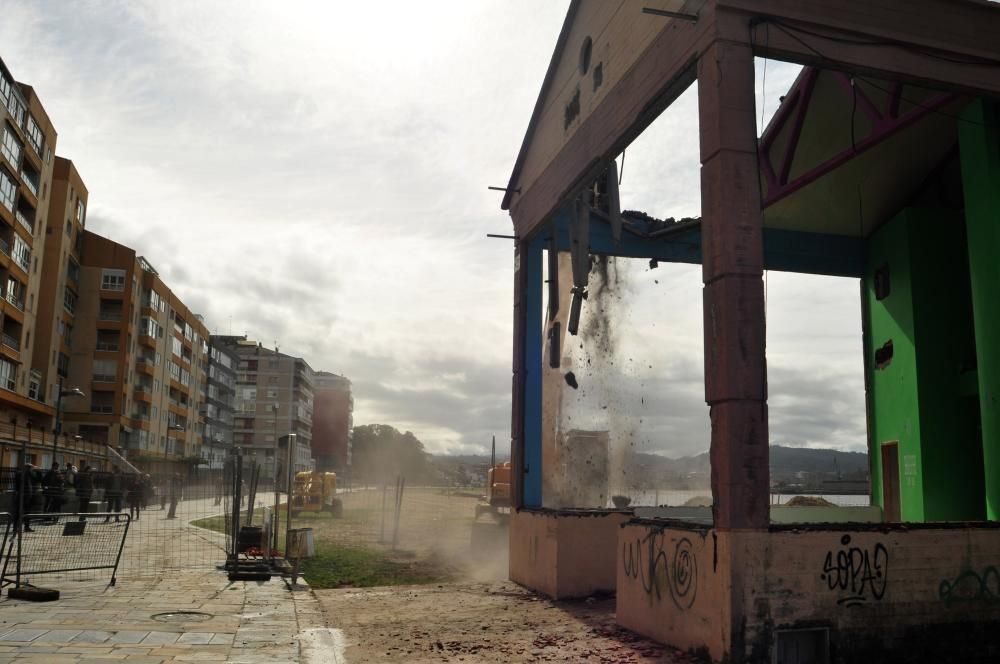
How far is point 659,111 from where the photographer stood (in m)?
11.5

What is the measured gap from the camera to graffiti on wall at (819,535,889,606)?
8.36 meters

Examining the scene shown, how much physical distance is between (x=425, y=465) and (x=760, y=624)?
15990cm

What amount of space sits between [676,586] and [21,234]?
53165 millimetres

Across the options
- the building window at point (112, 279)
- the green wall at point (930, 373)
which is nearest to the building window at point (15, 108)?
the building window at point (112, 279)

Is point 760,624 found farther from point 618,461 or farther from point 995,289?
point 618,461

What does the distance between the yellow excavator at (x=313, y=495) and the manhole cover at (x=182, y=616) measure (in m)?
31.0

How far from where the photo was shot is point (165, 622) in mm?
9594

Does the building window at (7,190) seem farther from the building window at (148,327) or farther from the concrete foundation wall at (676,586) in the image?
the concrete foundation wall at (676,586)

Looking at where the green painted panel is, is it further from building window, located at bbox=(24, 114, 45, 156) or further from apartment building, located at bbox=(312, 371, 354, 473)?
apartment building, located at bbox=(312, 371, 354, 473)

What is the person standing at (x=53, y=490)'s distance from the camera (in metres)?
22.6

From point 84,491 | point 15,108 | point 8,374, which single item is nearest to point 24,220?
point 15,108

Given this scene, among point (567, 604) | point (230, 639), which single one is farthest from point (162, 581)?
point (567, 604)

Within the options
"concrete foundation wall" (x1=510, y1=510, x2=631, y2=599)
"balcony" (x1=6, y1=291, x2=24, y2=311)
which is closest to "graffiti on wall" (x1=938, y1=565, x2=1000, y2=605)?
"concrete foundation wall" (x1=510, y1=510, x2=631, y2=599)

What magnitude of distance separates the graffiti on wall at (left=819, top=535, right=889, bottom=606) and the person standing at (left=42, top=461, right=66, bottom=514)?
20.4 metres
